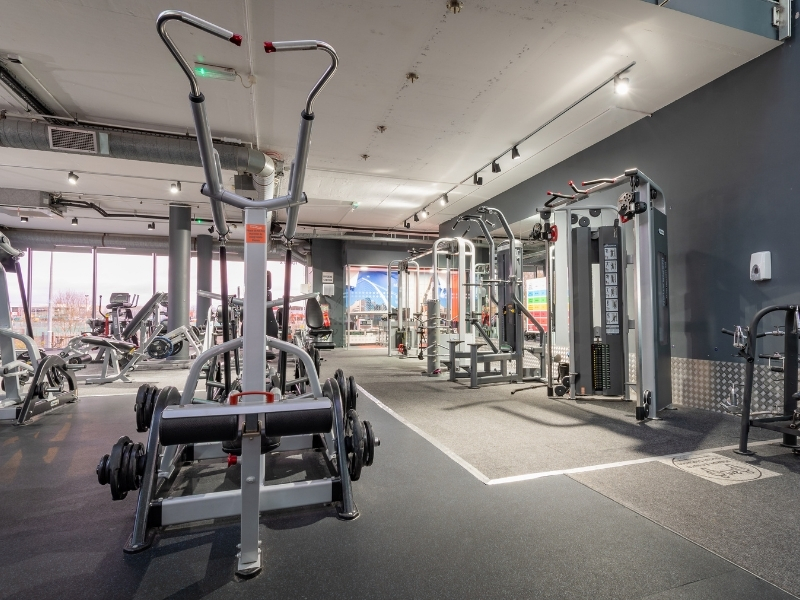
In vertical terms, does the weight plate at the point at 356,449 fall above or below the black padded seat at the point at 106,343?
below

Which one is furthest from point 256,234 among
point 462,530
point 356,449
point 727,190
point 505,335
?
point 505,335

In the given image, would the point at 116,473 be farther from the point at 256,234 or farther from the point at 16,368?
the point at 16,368

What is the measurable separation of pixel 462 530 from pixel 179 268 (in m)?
8.28

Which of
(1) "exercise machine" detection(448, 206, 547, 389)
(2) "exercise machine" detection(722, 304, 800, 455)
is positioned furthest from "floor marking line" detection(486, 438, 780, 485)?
(1) "exercise machine" detection(448, 206, 547, 389)

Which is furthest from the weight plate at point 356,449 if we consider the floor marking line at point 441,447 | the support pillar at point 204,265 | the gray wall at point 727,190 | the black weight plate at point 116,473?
the support pillar at point 204,265

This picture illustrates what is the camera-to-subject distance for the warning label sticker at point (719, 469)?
2.32 m

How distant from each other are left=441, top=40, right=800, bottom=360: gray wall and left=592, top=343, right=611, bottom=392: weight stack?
747mm

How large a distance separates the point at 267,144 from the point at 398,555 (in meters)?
5.82

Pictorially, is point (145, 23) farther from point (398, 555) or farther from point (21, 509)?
point (398, 555)

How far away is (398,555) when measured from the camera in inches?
61.2

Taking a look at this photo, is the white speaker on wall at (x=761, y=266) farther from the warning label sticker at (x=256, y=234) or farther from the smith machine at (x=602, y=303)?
the warning label sticker at (x=256, y=234)

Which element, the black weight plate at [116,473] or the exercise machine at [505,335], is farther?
the exercise machine at [505,335]

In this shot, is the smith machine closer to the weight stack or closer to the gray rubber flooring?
the weight stack

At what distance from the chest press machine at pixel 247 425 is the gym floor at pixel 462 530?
0.12 meters
